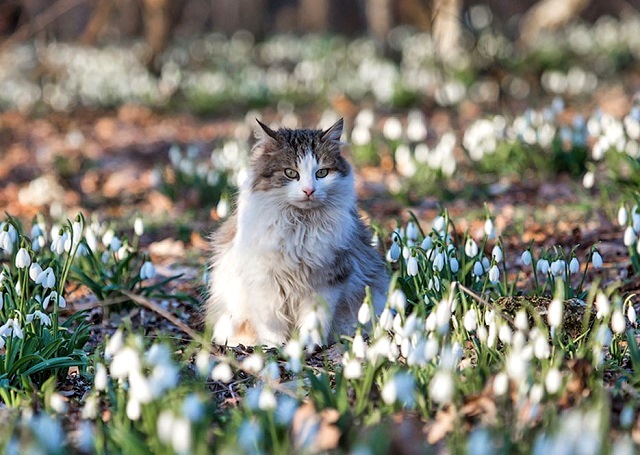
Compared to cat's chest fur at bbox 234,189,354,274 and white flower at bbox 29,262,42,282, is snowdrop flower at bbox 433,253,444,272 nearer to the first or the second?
cat's chest fur at bbox 234,189,354,274

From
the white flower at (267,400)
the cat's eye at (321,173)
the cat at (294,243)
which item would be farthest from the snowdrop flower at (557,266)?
the white flower at (267,400)

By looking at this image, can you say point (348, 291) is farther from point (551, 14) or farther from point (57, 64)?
point (57, 64)

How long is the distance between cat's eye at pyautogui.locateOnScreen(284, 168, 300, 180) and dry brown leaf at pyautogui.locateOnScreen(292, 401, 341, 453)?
1547mm

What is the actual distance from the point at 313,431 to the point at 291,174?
184cm

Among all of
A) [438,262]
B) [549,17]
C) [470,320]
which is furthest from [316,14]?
[470,320]

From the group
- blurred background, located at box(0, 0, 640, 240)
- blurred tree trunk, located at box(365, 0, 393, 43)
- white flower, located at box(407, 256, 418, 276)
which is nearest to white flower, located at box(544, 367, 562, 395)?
white flower, located at box(407, 256, 418, 276)

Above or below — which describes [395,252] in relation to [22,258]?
below

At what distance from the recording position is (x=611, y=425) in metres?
2.94

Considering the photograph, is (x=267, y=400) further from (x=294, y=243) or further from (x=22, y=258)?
(x=22, y=258)

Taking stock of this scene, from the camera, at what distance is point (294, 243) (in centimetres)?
408

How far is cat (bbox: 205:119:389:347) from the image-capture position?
4.07 meters

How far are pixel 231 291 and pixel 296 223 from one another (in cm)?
49

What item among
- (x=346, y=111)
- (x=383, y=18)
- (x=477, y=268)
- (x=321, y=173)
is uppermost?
(x=383, y=18)

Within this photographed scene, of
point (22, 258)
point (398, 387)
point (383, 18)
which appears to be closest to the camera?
point (398, 387)
